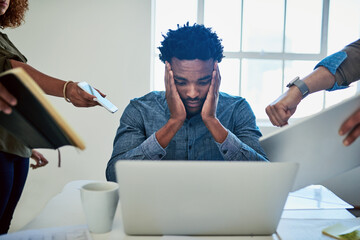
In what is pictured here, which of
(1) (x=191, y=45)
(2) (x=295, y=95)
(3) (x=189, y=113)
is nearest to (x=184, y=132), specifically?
(3) (x=189, y=113)

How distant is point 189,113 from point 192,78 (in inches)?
7.0

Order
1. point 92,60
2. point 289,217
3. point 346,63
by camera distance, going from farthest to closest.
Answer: point 92,60 < point 346,63 < point 289,217

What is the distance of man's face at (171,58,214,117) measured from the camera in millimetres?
1443

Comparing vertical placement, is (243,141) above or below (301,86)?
below

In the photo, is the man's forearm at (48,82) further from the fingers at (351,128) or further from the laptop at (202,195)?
the fingers at (351,128)

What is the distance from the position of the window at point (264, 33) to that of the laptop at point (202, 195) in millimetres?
→ 2298

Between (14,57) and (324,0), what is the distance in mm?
2711

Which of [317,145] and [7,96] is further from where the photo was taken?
[317,145]

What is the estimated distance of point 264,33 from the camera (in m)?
2.95

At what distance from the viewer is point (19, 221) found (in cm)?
266

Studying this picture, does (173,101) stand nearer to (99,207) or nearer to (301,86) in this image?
(301,86)

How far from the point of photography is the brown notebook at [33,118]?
533 mm

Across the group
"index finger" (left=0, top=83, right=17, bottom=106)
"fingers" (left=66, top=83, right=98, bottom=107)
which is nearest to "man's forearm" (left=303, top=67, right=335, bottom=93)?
"fingers" (left=66, top=83, right=98, bottom=107)

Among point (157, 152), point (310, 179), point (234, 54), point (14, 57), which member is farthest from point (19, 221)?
point (310, 179)
